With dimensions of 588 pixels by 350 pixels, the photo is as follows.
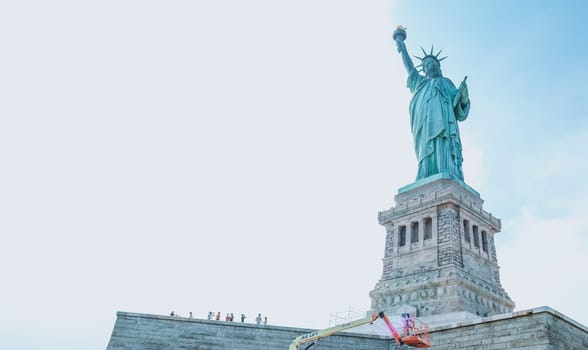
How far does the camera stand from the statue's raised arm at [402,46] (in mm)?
37912

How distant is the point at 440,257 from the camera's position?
27.9 metres

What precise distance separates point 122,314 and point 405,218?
18638 mm

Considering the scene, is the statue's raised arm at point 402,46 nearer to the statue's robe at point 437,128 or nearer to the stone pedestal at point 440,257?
the statue's robe at point 437,128

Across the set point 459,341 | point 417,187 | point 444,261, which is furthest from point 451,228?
point 459,341

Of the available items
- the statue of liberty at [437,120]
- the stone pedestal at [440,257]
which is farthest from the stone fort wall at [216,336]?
the statue of liberty at [437,120]

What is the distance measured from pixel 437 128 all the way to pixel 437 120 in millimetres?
605

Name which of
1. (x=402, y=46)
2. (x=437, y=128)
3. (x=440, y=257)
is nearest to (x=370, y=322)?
(x=440, y=257)

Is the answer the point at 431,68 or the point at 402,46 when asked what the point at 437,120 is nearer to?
the point at 431,68

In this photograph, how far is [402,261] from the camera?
98.2 ft

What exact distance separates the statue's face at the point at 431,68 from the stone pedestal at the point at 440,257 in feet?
30.3

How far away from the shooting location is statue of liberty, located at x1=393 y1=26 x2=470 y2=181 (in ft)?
106

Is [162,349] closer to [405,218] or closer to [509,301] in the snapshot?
[405,218]

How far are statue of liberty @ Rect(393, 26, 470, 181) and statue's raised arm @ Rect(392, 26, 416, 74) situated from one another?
1545 mm

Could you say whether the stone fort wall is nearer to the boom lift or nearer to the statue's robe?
the boom lift
